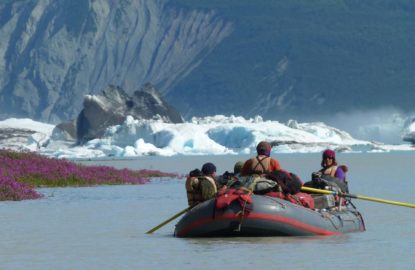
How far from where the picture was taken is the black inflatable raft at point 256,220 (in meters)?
25.5

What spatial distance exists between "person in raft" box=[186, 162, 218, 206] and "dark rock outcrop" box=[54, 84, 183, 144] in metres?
125

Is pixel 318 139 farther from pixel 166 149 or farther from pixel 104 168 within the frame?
pixel 104 168

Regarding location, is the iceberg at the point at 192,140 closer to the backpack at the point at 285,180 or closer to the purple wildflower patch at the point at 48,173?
the purple wildflower patch at the point at 48,173

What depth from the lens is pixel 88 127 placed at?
159 metres

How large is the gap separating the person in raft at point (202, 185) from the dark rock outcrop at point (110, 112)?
409 feet

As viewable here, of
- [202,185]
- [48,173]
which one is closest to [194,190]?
[202,185]

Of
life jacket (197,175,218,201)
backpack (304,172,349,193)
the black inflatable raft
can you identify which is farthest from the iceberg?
the black inflatable raft

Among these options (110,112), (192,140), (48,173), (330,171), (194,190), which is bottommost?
(194,190)

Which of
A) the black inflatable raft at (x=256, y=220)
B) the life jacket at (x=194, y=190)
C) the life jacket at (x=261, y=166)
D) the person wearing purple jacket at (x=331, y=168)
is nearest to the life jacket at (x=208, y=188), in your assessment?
the life jacket at (x=194, y=190)

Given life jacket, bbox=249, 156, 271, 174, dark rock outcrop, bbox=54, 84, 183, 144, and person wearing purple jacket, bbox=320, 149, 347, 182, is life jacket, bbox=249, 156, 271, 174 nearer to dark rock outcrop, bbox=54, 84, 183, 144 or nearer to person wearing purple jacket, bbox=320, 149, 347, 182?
person wearing purple jacket, bbox=320, 149, 347, 182

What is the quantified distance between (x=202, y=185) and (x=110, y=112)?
5282 inches

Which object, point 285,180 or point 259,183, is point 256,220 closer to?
point 259,183

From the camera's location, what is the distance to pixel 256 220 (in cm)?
2556

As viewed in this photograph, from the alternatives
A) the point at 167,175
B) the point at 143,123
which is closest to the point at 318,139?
the point at 143,123
